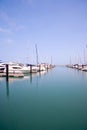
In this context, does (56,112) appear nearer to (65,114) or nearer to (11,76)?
(65,114)

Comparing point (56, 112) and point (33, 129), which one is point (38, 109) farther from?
Result: point (33, 129)

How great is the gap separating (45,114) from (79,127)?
284 cm

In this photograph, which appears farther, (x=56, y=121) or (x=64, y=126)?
(x=56, y=121)

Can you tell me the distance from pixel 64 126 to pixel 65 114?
2.00 meters

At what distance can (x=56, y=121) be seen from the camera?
10.2 metres

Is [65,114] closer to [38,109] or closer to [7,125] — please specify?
[38,109]

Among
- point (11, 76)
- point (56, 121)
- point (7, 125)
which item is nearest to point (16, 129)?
point (7, 125)

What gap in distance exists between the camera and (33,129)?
9102mm

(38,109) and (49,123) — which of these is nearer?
(49,123)

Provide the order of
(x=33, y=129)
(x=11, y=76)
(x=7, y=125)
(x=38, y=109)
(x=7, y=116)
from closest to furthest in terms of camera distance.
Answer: (x=33, y=129)
(x=7, y=125)
(x=7, y=116)
(x=38, y=109)
(x=11, y=76)

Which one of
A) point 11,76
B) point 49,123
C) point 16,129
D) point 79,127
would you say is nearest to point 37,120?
point 49,123

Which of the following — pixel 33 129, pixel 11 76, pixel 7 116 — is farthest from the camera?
pixel 11 76

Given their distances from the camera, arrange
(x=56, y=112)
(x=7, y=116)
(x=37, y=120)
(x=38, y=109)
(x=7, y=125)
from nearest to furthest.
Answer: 1. (x=7, y=125)
2. (x=37, y=120)
3. (x=7, y=116)
4. (x=56, y=112)
5. (x=38, y=109)

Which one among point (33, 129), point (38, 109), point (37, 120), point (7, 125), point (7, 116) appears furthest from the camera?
point (38, 109)
